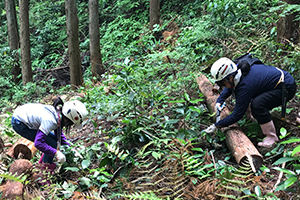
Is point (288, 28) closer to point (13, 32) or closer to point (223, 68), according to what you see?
point (223, 68)

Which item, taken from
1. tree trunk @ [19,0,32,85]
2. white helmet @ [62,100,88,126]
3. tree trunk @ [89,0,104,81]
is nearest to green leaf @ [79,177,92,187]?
white helmet @ [62,100,88,126]

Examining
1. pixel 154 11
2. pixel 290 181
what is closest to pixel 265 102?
A: pixel 290 181

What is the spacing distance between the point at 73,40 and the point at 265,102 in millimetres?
7305

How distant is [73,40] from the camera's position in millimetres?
8766

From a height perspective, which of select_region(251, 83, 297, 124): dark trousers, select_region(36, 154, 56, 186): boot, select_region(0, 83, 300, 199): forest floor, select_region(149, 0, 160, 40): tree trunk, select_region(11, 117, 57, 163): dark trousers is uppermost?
select_region(149, 0, 160, 40): tree trunk

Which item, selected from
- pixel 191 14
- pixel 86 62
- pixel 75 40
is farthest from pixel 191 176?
pixel 86 62

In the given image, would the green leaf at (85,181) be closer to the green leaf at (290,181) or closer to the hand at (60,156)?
the hand at (60,156)

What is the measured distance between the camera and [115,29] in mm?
12836

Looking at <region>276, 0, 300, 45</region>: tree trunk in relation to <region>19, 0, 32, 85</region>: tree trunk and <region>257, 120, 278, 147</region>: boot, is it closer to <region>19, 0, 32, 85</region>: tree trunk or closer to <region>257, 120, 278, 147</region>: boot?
<region>257, 120, 278, 147</region>: boot

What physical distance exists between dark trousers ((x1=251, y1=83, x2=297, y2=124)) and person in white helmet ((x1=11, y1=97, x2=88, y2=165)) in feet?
8.79

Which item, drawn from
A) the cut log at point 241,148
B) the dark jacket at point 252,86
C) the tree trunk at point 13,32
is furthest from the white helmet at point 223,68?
the tree trunk at point 13,32

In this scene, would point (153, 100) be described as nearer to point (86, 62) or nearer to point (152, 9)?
point (152, 9)

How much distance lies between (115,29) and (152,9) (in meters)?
4.00

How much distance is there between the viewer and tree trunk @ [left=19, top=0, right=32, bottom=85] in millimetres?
9578
